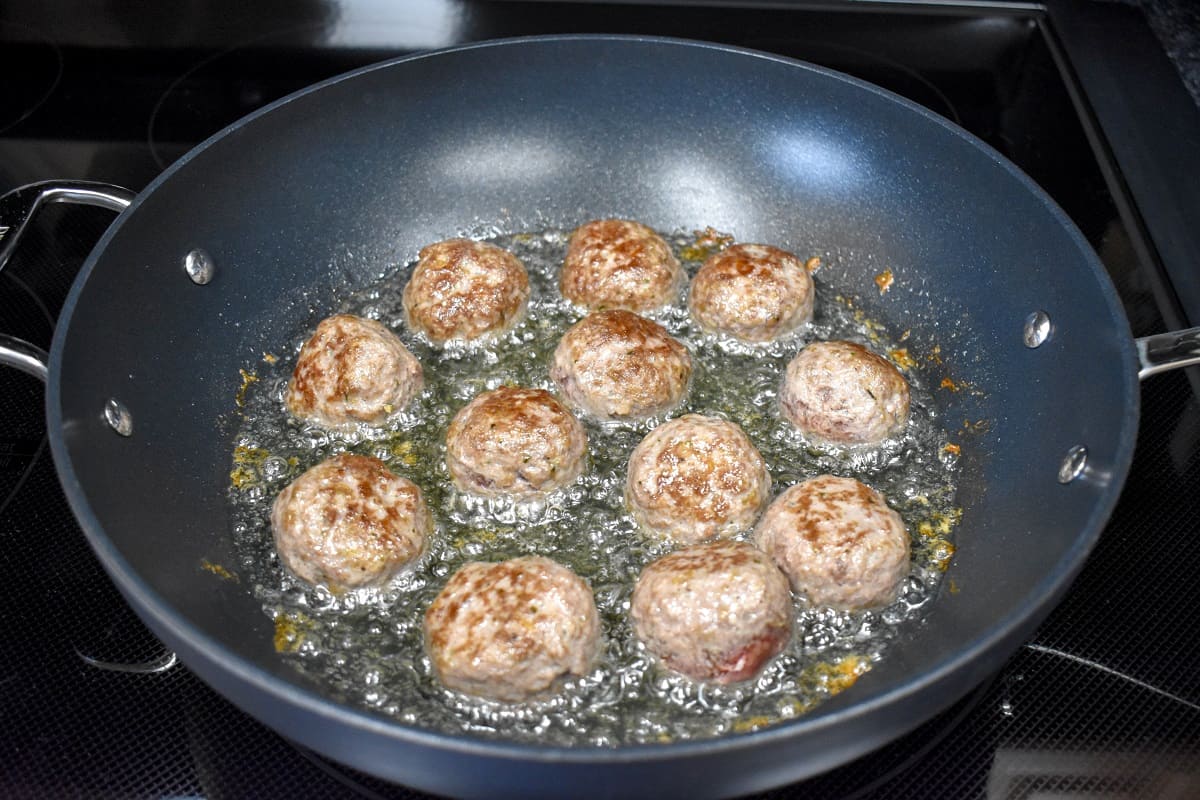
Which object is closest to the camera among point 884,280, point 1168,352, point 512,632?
point 512,632

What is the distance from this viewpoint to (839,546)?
74.4 inches

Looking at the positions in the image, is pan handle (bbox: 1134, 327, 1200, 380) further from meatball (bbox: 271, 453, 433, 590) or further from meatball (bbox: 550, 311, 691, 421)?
meatball (bbox: 271, 453, 433, 590)

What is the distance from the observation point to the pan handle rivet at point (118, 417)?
2000 mm

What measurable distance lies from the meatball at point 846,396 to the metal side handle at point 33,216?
1.31 meters

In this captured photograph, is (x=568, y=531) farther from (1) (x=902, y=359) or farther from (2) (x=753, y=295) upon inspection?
(1) (x=902, y=359)

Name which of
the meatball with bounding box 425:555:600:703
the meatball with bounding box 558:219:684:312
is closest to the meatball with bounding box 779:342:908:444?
the meatball with bounding box 558:219:684:312

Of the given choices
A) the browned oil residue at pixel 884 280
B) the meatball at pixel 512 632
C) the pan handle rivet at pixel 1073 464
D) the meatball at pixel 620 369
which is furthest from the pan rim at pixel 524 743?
the meatball at pixel 620 369

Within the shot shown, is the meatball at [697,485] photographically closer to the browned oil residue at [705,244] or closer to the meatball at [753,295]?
the meatball at [753,295]

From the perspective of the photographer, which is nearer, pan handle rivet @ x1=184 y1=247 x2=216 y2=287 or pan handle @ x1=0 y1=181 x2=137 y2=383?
pan handle @ x1=0 y1=181 x2=137 y2=383

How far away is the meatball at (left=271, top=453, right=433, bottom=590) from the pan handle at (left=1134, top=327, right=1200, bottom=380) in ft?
4.37

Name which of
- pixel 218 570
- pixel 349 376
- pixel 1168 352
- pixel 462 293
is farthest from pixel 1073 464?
pixel 218 570

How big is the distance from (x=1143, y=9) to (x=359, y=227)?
2.41m

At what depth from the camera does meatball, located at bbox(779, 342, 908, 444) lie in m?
2.18

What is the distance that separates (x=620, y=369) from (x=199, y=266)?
0.95 metres
